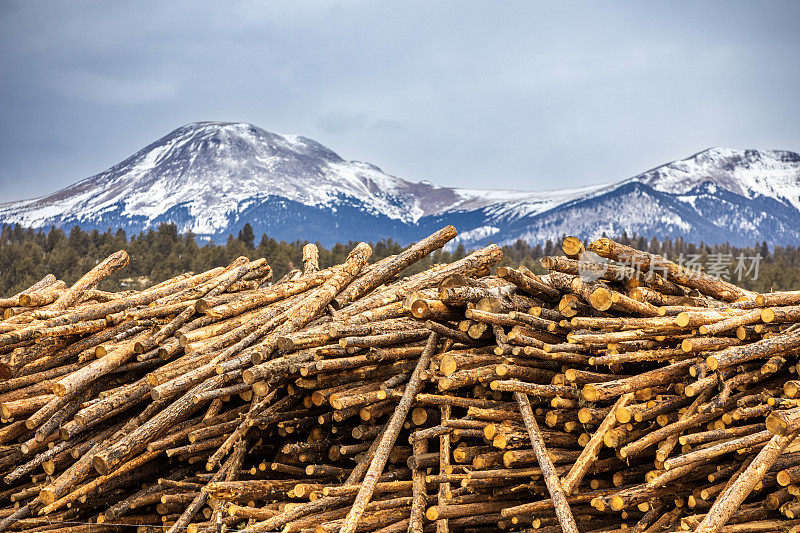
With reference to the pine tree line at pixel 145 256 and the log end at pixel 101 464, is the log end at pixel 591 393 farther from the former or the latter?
the pine tree line at pixel 145 256

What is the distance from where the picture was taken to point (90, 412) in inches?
227

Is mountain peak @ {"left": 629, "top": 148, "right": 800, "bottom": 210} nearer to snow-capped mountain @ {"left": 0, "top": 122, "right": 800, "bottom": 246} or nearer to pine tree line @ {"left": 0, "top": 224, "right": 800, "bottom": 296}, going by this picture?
snow-capped mountain @ {"left": 0, "top": 122, "right": 800, "bottom": 246}

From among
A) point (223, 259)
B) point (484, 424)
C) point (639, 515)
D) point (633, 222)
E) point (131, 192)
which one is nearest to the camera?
point (639, 515)

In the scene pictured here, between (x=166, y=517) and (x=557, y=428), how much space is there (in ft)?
12.1

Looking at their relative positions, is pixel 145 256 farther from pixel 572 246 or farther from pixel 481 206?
pixel 481 206

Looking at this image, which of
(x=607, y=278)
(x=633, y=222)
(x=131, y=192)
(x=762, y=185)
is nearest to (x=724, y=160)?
(x=762, y=185)

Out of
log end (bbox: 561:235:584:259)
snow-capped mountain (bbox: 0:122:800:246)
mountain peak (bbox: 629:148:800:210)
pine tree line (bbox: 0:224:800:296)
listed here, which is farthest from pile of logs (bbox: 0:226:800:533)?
mountain peak (bbox: 629:148:800:210)

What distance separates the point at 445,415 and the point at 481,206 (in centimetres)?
17782

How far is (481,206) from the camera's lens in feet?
593

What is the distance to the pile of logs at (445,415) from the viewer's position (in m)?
4.64

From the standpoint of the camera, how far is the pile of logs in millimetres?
4645

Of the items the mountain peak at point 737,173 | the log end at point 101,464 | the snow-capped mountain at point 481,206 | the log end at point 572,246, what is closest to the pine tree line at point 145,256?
the log end at point 101,464

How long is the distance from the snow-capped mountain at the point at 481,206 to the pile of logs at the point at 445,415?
13302 centimetres

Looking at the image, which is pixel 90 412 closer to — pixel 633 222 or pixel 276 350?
pixel 276 350
